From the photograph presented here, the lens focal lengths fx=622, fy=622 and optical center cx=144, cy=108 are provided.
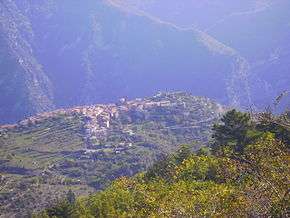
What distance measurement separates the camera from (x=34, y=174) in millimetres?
190125

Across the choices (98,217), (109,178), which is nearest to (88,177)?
(109,178)

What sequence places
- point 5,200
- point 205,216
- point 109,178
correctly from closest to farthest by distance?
point 205,216
point 5,200
point 109,178

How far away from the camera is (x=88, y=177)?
7525 inches

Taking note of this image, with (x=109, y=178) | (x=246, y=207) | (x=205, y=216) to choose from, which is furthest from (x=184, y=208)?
A: (x=109, y=178)

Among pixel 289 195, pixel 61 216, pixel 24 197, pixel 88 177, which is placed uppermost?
pixel 88 177

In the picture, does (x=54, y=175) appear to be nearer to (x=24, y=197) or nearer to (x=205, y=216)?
(x=24, y=197)

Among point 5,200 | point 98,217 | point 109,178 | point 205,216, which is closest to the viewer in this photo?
point 205,216

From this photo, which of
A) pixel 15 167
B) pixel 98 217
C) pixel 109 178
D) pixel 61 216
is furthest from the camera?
pixel 15 167

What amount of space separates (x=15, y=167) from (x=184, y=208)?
545 feet

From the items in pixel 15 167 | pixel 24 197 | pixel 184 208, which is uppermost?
pixel 15 167

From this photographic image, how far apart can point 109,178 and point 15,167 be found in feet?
112

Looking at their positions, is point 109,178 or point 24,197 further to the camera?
point 109,178

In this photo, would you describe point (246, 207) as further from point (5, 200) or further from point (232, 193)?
point (5, 200)

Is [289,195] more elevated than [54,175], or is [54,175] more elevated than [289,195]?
[54,175]
